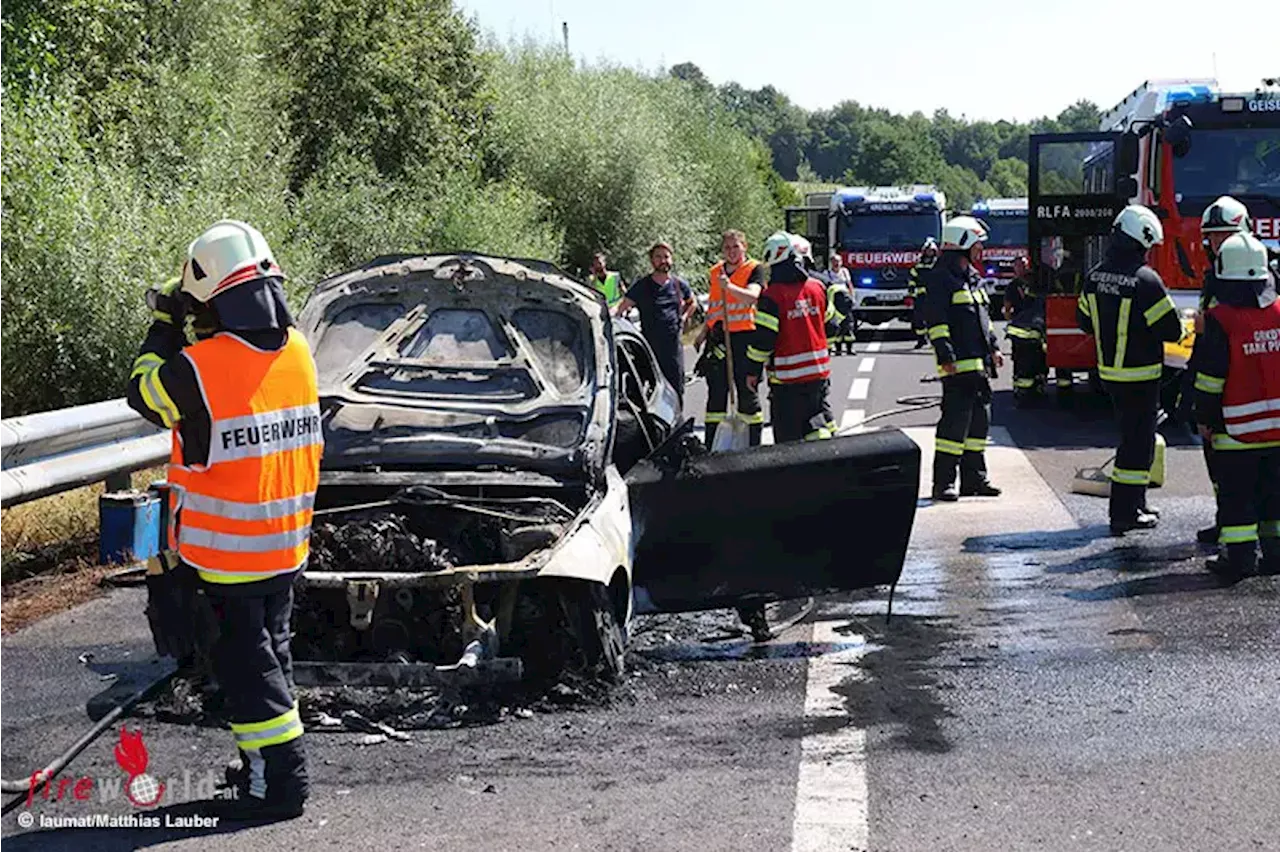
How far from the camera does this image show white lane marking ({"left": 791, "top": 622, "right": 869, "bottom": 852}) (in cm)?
479

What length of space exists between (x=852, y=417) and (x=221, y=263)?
12307mm

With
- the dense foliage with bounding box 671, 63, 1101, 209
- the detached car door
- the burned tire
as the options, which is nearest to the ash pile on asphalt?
the burned tire

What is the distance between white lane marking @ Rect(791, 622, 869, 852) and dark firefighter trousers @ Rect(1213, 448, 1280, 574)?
274 cm

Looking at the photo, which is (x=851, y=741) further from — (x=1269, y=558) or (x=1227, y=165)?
(x=1227, y=165)

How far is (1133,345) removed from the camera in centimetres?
998

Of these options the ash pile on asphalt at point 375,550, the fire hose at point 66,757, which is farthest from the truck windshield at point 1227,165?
the fire hose at point 66,757

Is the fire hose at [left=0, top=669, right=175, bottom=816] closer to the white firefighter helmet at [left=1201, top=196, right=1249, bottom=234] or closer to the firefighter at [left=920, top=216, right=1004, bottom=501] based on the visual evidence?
the firefighter at [left=920, top=216, right=1004, bottom=501]

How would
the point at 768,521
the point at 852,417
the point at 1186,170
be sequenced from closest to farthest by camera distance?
the point at 768,521 → the point at 1186,170 → the point at 852,417

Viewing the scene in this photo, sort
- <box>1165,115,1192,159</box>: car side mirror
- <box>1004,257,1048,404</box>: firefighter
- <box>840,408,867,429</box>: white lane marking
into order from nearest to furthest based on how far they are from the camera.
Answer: <box>1165,115,1192,159</box>: car side mirror, <box>840,408,867,429</box>: white lane marking, <box>1004,257,1048,404</box>: firefighter

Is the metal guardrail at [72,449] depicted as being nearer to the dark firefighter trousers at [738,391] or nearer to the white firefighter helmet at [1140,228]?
the dark firefighter trousers at [738,391]

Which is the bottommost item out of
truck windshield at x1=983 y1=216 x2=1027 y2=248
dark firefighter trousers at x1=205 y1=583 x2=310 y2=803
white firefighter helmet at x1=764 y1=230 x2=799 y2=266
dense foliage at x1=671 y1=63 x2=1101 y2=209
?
dark firefighter trousers at x1=205 y1=583 x2=310 y2=803

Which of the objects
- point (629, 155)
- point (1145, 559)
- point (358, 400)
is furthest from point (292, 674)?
point (629, 155)

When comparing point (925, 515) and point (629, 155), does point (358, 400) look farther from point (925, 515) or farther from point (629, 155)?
point (629, 155)

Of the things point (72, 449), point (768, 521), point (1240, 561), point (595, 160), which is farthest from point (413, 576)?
point (595, 160)
